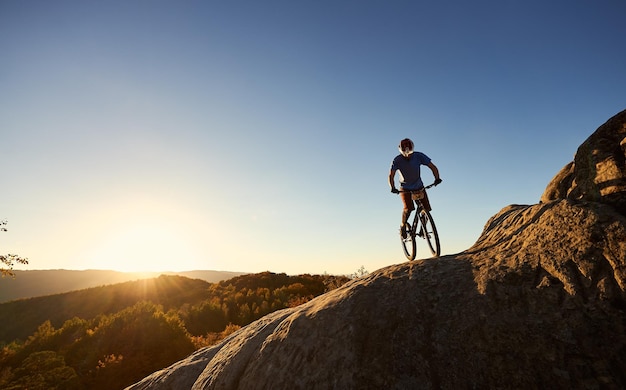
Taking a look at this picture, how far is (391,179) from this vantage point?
8.80m

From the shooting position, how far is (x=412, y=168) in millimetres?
8430

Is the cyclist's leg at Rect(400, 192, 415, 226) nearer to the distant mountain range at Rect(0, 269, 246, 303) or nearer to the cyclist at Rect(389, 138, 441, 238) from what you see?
the cyclist at Rect(389, 138, 441, 238)

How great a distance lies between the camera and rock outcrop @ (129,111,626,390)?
3.45 meters

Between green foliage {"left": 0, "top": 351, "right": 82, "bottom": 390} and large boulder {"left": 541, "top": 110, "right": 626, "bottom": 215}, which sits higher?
large boulder {"left": 541, "top": 110, "right": 626, "bottom": 215}

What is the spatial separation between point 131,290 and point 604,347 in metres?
40.2

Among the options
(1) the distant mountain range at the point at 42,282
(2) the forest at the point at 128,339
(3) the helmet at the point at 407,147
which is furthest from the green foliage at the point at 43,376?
(1) the distant mountain range at the point at 42,282

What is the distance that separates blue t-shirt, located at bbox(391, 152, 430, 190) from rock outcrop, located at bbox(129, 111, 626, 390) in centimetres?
297

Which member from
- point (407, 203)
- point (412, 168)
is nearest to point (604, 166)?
point (412, 168)

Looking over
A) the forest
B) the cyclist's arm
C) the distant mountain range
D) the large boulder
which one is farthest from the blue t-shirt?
the distant mountain range

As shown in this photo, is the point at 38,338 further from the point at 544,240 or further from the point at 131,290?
Result: the point at 544,240

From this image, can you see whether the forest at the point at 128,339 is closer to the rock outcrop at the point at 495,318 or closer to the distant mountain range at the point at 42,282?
the rock outcrop at the point at 495,318

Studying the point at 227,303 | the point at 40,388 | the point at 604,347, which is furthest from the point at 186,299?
the point at 604,347

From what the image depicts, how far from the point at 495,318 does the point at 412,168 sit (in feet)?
16.6

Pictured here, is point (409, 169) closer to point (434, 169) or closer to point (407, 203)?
point (434, 169)
